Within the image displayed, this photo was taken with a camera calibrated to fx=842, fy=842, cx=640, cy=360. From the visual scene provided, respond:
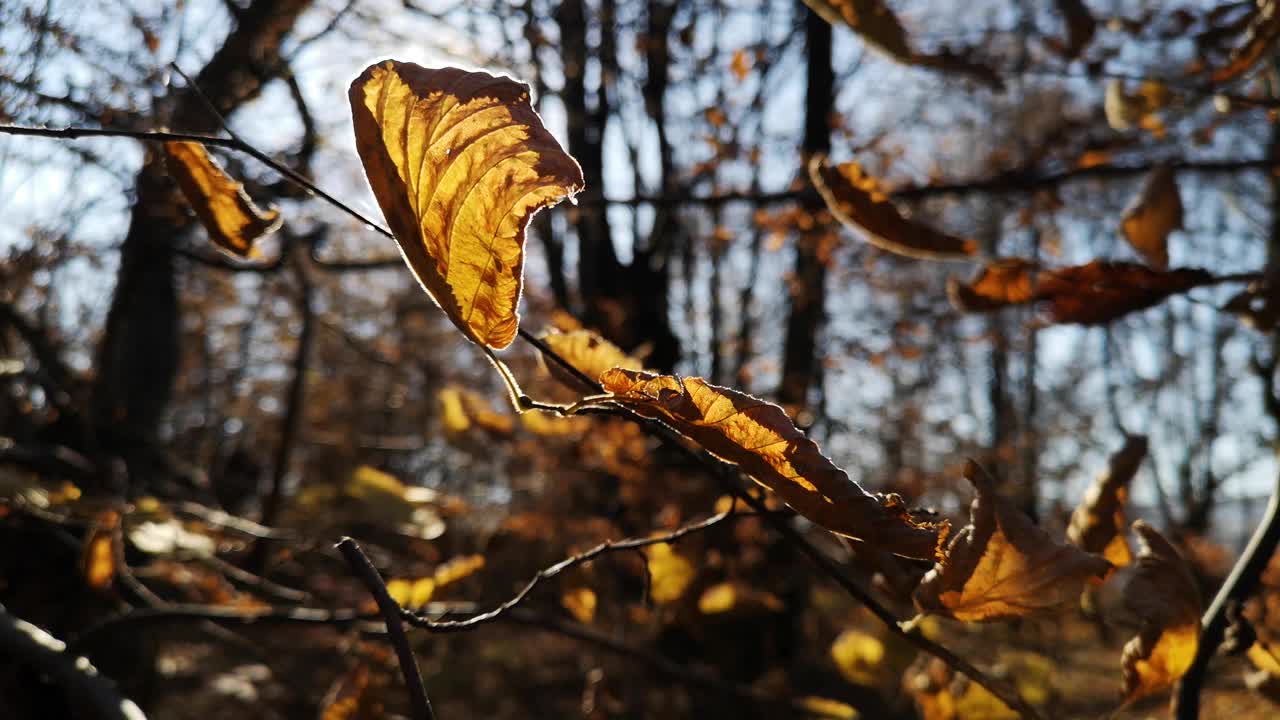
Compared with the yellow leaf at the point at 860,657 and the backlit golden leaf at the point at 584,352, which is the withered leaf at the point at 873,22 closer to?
the backlit golden leaf at the point at 584,352

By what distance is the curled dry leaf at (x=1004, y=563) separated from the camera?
630 mm

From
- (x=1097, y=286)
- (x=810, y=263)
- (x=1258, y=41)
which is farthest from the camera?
(x=810, y=263)

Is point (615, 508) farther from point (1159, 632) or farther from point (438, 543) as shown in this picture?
point (1159, 632)

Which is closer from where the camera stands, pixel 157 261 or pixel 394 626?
pixel 394 626

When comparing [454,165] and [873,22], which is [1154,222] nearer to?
[873,22]

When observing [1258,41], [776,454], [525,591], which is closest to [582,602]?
[525,591]

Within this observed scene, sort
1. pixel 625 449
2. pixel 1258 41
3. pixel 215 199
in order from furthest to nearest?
pixel 625 449
pixel 1258 41
pixel 215 199

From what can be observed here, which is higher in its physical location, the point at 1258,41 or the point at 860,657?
the point at 1258,41

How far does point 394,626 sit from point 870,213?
0.72m

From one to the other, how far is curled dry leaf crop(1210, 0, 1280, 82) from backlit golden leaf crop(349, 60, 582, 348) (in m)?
1.03

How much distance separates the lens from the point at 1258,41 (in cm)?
109

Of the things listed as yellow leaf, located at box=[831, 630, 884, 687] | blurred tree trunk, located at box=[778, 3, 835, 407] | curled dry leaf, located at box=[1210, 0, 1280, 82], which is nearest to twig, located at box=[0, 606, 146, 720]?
yellow leaf, located at box=[831, 630, 884, 687]

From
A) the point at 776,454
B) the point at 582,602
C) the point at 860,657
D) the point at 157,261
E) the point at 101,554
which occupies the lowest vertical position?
the point at 860,657

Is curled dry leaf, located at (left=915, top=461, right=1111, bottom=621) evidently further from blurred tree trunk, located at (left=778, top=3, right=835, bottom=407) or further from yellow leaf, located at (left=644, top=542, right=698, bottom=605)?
blurred tree trunk, located at (left=778, top=3, right=835, bottom=407)
